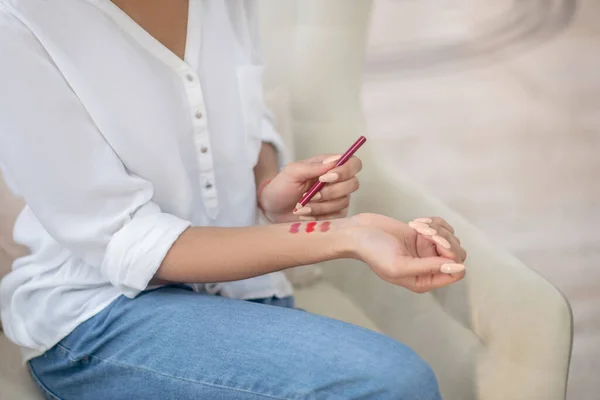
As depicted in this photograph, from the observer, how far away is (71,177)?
696 mm

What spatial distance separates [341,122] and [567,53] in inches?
55.2

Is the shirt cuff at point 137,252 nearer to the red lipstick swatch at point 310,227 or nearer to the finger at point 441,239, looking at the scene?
the red lipstick swatch at point 310,227

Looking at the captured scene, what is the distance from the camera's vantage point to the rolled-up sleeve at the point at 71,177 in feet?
2.18

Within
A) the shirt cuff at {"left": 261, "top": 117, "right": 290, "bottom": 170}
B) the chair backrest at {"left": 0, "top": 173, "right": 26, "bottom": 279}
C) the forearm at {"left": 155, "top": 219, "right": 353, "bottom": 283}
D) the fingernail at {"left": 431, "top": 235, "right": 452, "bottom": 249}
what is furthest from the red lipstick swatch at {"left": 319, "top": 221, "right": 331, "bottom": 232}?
the chair backrest at {"left": 0, "top": 173, "right": 26, "bottom": 279}

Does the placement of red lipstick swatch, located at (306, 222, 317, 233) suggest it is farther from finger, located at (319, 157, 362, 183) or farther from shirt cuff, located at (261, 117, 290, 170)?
shirt cuff, located at (261, 117, 290, 170)

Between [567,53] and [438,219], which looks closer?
[438,219]

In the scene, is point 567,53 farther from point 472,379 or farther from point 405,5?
point 472,379

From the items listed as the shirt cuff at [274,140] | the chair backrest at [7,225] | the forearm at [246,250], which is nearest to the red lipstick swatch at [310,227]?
the forearm at [246,250]

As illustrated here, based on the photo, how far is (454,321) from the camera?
0.83 m

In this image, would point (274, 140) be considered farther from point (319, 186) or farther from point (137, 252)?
point (137, 252)

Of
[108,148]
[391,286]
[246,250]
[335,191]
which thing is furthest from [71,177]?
[391,286]

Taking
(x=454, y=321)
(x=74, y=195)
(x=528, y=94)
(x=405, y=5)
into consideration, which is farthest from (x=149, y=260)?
(x=405, y=5)

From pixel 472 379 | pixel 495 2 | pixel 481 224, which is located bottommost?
pixel 481 224

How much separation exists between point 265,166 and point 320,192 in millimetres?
157
